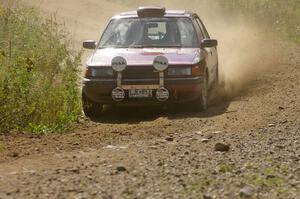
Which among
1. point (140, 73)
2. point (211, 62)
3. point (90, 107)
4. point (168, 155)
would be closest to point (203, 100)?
point (140, 73)

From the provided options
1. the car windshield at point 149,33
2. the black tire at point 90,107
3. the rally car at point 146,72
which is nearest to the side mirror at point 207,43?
the rally car at point 146,72

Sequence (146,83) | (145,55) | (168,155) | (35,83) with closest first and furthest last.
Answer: (168,155)
(35,83)
(146,83)
(145,55)

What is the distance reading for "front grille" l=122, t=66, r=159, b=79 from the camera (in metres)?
10.9

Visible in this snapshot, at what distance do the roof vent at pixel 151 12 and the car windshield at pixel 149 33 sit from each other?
117 millimetres

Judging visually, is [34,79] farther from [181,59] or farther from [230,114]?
[230,114]

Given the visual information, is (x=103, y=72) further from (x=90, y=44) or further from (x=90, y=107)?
(x=90, y=44)

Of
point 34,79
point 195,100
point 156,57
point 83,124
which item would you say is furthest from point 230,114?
point 34,79

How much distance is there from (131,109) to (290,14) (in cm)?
1762

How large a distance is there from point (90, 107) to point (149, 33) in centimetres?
176

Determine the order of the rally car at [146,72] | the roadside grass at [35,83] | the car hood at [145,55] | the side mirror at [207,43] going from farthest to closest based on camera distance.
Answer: the side mirror at [207,43] < the car hood at [145,55] < the rally car at [146,72] < the roadside grass at [35,83]

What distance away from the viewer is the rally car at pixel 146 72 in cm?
1089

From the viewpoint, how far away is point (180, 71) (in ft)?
35.9

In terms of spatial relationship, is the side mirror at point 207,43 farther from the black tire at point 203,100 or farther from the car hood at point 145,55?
the black tire at point 203,100

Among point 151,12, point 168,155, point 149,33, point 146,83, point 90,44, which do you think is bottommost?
point 168,155
